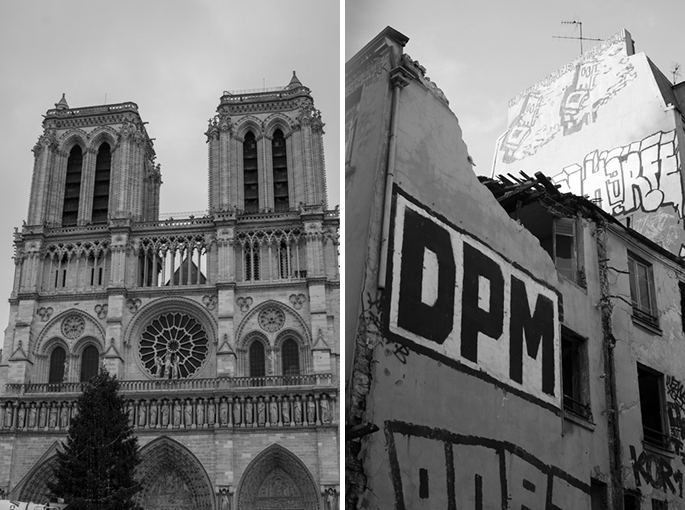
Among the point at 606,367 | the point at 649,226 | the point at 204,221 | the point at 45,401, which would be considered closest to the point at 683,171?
the point at 649,226

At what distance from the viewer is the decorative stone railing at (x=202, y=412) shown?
17.2 m

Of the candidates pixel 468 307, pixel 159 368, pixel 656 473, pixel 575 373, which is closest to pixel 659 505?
pixel 656 473

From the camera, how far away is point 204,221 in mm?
19469

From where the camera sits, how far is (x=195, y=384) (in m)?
17.7

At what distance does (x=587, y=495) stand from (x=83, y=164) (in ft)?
56.1

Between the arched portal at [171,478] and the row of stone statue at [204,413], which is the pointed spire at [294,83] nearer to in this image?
the row of stone statue at [204,413]

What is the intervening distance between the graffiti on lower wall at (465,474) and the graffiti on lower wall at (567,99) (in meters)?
6.40

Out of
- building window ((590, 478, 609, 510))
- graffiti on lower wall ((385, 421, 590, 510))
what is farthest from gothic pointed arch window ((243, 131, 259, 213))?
graffiti on lower wall ((385, 421, 590, 510))

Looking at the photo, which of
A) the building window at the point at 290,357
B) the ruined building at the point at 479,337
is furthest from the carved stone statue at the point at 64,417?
the ruined building at the point at 479,337

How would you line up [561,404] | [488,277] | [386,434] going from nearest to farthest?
[386,434], [488,277], [561,404]

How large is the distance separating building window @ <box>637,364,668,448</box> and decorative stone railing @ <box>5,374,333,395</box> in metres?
10.8

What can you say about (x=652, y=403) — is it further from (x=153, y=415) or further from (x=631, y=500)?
(x=153, y=415)

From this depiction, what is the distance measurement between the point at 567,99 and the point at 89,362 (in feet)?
39.1

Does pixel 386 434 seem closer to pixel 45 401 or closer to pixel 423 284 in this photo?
pixel 423 284
